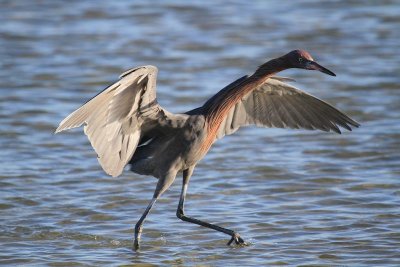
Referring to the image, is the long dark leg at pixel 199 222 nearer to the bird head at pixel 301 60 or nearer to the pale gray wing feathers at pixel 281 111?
the pale gray wing feathers at pixel 281 111

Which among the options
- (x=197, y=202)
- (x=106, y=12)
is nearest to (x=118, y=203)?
(x=197, y=202)

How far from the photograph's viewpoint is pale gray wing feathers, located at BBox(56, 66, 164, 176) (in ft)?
26.3

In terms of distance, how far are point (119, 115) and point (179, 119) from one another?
70cm

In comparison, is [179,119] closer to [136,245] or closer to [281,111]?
[136,245]

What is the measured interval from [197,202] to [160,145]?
1531 mm

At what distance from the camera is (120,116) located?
852 cm

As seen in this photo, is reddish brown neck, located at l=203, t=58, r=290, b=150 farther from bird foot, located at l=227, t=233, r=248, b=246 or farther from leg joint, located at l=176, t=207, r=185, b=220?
bird foot, located at l=227, t=233, r=248, b=246

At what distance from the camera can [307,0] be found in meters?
19.5

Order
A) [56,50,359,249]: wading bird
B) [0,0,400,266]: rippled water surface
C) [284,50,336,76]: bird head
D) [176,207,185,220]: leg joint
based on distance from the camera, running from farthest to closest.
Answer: [176,207,185,220]: leg joint
[0,0,400,266]: rippled water surface
[284,50,336,76]: bird head
[56,50,359,249]: wading bird

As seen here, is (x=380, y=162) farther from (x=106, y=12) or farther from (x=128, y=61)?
(x=106, y=12)

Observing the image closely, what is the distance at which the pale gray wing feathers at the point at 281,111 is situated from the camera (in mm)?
9867

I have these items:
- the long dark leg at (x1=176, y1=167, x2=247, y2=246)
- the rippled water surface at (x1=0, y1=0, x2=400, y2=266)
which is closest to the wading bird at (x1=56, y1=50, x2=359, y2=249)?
the long dark leg at (x1=176, y1=167, x2=247, y2=246)

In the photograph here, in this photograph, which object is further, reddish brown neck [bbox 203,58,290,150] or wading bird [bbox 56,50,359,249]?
reddish brown neck [bbox 203,58,290,150]

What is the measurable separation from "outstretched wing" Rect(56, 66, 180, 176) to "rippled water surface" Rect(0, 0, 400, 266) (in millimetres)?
986
